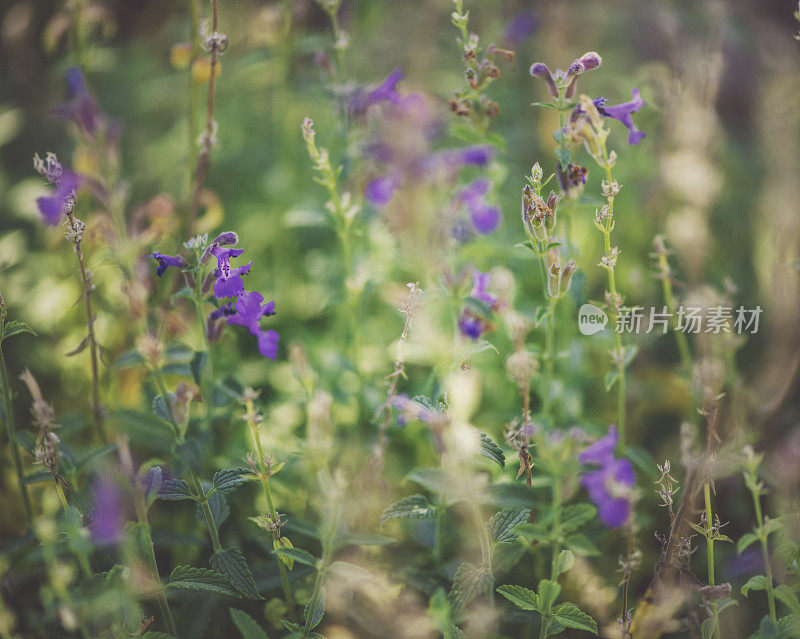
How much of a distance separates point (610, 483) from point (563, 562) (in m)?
0.29

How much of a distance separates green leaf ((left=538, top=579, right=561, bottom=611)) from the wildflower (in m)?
1.38

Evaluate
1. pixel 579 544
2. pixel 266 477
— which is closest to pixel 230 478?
pixel 266 477

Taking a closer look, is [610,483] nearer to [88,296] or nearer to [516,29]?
[88,296]

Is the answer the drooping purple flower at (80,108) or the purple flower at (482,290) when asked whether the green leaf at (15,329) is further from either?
the purple flower at (482,290)

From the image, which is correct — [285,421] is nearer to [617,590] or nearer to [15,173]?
[617,590]

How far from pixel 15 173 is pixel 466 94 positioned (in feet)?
10.9

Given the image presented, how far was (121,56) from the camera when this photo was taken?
5250mm

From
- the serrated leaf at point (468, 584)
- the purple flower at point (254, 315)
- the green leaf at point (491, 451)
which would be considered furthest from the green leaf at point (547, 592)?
the purple flower at point (254, 315)

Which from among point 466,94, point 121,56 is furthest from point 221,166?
point 466,94

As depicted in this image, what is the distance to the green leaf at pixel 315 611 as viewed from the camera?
1.68 meters

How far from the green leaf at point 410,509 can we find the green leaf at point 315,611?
0.27 meters

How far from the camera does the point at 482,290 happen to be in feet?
7.15

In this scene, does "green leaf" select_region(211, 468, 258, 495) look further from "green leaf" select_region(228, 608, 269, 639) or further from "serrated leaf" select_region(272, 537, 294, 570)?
"green leaf" select_region(228, 608, 269, 639)

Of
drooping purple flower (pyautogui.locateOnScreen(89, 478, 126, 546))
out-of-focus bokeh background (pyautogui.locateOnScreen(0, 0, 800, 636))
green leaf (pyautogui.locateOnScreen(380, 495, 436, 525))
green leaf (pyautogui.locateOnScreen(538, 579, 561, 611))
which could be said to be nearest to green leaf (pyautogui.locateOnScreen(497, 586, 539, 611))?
green leaf (pyautogui.locateOnScreen(538, 579, 561, 611))
